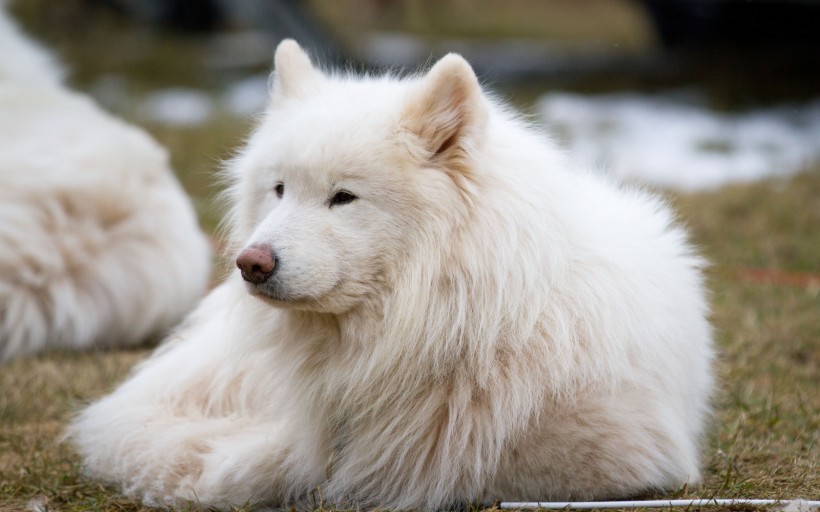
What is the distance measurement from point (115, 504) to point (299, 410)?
0.64m

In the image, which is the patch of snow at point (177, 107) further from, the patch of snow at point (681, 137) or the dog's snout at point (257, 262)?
the dog's snout at point (257, 262)

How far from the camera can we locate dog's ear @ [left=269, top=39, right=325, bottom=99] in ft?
10.3

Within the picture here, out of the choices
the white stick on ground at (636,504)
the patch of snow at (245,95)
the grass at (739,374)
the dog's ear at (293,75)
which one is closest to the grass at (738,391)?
the grass at (739,374)

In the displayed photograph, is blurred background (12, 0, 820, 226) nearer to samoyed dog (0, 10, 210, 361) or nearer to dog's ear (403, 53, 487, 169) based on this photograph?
samoyed dog (0, 10, 210, 361)

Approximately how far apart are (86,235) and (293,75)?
7.61ft

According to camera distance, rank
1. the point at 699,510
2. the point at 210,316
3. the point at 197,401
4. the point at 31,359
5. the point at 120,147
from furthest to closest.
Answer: the point at 120,147, the point at 31,359, the point at 210,316, the point at 197,401, the point at 699,510

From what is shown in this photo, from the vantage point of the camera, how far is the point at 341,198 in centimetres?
279

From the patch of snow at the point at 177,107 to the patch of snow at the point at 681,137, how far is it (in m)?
3.93

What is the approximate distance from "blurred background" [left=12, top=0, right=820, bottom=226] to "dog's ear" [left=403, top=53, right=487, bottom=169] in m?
Answer: 5.06

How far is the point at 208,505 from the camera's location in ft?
9.87

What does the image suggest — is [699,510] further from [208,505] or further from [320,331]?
[208,505]

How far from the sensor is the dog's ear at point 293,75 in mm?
3152

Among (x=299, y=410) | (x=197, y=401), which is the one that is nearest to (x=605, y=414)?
(x=299, y=410)

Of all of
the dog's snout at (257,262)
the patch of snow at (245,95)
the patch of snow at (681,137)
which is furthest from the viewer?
the patch of snow at (245,95)
